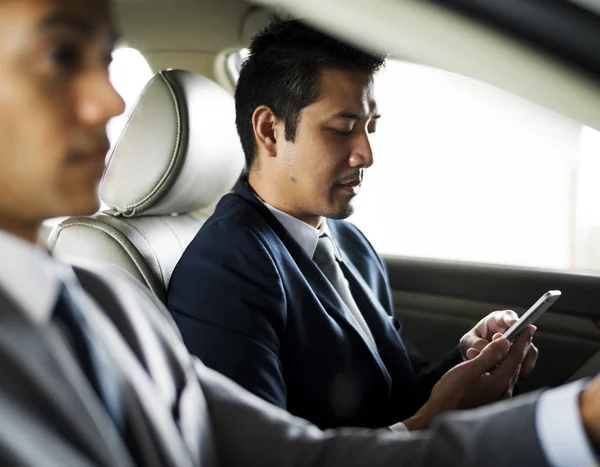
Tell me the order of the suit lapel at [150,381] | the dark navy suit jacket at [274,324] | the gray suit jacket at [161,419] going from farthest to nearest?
the dark navy suit jacket at [274,324] < the suit lapel at [150,381] < the gray suit jacket at [161,419]

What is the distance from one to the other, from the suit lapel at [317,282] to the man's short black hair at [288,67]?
18 cm

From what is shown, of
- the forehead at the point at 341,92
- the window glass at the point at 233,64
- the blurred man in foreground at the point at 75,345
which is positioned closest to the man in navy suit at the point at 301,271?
the forehead at the point at 341,92

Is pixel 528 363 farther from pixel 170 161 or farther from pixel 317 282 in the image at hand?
Answer: pixel 170 161

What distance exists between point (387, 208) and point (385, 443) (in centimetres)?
134

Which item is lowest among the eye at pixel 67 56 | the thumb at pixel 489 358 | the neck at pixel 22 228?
the thumb at pixel 489 358

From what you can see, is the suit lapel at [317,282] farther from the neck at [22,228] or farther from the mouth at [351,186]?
the neck at [22,228]

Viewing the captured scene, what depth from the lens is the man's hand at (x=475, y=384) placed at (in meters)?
1.37

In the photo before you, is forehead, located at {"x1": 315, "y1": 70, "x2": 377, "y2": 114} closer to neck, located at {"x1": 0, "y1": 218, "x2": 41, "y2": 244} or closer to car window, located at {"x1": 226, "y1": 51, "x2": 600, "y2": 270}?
car window, located at {"x1": 226, "y1": 51, "x2": 600, "y2": 270}

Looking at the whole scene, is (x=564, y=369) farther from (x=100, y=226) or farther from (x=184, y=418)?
(x=184, y=418)

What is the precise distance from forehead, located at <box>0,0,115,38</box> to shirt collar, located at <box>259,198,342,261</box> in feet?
2.80

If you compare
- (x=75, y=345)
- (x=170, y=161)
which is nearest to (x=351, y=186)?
(x=170, y=161)

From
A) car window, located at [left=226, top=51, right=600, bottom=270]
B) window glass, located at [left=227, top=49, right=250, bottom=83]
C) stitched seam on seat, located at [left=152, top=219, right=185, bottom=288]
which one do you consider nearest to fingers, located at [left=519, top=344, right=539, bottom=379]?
car window, located at [left=226, top=51, right=600, bottom=270]

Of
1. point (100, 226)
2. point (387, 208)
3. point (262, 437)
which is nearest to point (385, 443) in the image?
point (262, 437)

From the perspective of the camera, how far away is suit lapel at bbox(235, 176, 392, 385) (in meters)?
1.46
